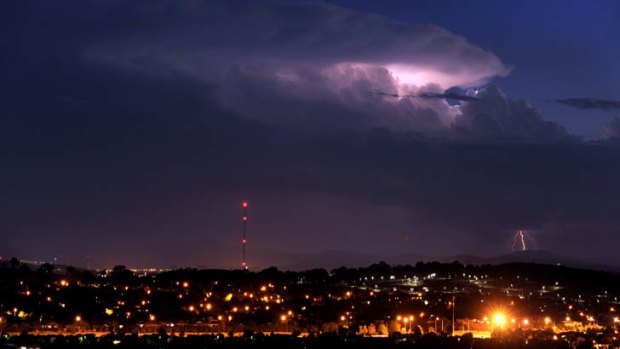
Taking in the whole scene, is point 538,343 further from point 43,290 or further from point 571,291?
point 571,291

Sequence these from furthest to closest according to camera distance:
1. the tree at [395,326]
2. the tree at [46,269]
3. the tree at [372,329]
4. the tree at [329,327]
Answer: the tree at [46,269] < the tree at [395,326] < the tree at [329,327] < the tree at [372,329]

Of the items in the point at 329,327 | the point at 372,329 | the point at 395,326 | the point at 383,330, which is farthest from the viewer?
the point at 395,326

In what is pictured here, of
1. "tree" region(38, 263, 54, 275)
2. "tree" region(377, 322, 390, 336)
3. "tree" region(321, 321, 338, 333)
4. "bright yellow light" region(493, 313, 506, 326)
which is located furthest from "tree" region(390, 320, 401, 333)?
"tree" region(38, 263, 54, 275)

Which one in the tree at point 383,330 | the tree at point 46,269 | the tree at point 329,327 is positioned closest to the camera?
the tree at point 383,330

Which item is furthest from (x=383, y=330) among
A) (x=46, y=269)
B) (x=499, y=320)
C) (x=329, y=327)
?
(x=46, y=269)

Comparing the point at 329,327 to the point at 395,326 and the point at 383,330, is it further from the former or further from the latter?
the point at 395,326

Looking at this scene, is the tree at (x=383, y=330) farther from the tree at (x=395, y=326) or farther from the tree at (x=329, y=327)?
the tree at (x=329, y=327)

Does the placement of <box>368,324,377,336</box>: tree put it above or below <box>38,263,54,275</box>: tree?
below

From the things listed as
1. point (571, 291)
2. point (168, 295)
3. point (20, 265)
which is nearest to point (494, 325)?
point (168, 295)

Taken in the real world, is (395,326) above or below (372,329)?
above

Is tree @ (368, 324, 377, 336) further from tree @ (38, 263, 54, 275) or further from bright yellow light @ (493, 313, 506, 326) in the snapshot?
tree @ (38, 263, 54, 275)

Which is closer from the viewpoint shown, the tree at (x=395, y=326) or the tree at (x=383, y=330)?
the tree at (x=383, y=330)

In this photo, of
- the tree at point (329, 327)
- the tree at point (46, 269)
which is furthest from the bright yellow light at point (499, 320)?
the tree at point (46, 269)
